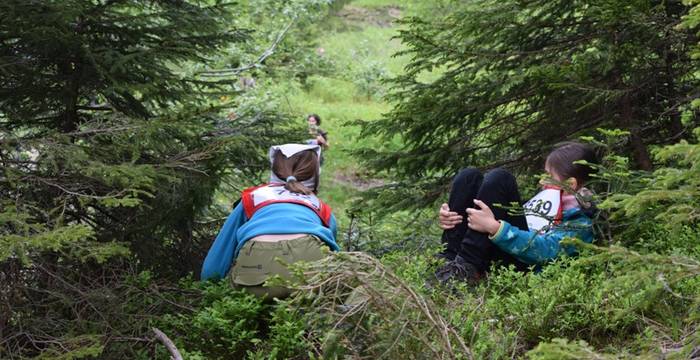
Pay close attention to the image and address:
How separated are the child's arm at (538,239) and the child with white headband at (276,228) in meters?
1.07

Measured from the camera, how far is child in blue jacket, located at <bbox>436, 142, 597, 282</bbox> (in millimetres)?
4648

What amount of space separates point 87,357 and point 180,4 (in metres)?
3.32

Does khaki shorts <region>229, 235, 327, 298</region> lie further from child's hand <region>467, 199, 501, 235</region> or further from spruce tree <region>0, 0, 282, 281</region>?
child's hand <region>467, 199, 501, 235</region>

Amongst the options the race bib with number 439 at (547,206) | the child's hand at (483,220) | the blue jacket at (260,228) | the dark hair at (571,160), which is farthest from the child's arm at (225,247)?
the dark hair at (571,160)

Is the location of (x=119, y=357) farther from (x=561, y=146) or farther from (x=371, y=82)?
(x=371, y=82)

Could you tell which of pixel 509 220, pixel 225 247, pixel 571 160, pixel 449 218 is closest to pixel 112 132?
pixel 225 247

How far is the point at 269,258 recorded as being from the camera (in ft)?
14.5

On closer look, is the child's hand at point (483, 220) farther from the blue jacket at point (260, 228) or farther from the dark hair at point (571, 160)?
the blue jacket at point (260, 228)

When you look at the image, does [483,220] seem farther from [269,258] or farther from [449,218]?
[269,258]

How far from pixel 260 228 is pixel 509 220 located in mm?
1647

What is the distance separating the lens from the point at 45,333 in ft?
13.5

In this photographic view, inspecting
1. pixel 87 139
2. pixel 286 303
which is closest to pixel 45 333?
pixel 87 139

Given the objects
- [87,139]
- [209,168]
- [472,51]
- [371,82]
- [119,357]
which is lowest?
[371,82]

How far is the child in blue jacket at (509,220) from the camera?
4648mm
